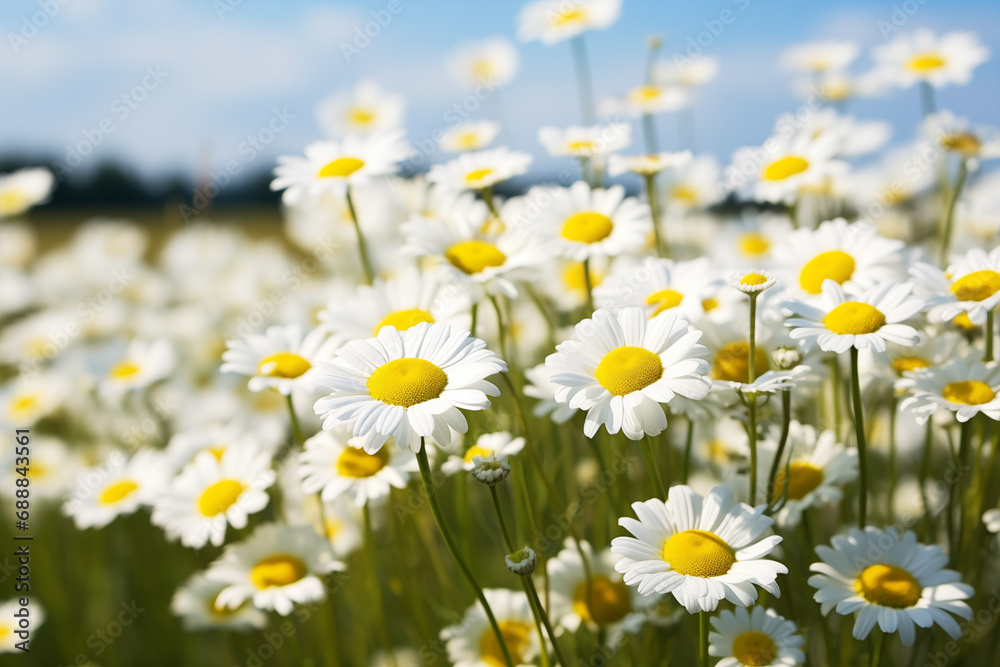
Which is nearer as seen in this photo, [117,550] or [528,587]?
[528,587]

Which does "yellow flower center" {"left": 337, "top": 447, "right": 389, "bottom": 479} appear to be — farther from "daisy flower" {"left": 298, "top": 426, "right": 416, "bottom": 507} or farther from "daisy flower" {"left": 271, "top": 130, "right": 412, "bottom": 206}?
"daisy flower" {"left": 271, "top": 130, "right": 412, "bottom": 206}

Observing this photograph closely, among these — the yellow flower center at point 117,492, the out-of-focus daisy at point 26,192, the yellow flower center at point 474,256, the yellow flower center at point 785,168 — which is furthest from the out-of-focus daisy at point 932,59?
the out-of-focus daisy at point 26,192

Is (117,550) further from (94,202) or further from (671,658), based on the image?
(94,202)

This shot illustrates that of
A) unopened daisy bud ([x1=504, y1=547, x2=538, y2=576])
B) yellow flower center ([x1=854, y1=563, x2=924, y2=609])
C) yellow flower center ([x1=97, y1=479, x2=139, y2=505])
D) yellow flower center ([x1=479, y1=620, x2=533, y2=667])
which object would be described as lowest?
yellow flower center ([x1=479, y1=620, x2=533, y2=667])

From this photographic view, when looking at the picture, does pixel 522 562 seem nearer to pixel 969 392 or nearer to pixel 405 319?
pixel 405 319

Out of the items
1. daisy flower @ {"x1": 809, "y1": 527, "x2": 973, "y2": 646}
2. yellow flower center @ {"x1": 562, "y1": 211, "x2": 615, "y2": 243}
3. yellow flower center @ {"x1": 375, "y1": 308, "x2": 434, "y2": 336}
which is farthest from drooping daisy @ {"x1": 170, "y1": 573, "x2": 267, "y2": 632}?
daisy flower @ {"x1": 809, "y1": 527, "x2": 973, "y2": 646}

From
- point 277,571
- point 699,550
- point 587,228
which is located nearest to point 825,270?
point 587,228

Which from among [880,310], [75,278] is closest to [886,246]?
[880,310]
